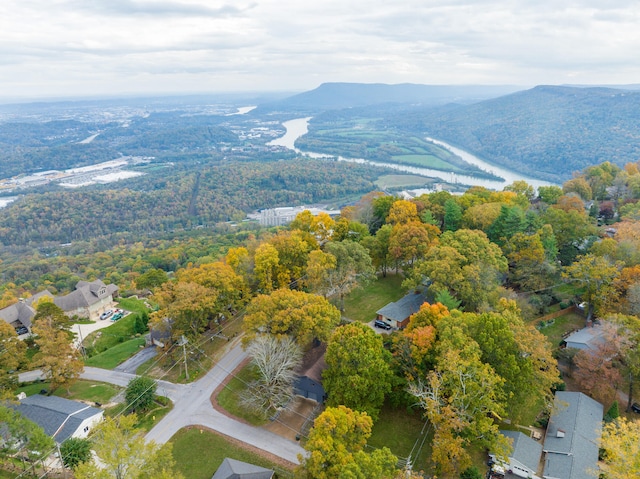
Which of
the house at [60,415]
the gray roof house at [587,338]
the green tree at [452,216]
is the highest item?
the green tree at [452,216]

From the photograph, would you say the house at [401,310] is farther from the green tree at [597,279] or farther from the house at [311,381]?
the green tree at [597,279]

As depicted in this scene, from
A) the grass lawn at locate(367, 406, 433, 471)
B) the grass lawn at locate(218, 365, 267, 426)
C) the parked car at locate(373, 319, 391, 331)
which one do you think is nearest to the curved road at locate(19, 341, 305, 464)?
the grass lawn at locate(218, 365, 267, 426)

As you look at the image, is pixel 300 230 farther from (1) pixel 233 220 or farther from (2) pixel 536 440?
(1) pixel 233 220

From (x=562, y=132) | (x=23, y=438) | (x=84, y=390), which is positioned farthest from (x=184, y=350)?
(x=562, y=132)

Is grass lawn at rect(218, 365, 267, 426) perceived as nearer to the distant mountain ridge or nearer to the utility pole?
the utility pole

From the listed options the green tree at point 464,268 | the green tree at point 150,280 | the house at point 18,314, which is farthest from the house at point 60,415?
the green tree at point 464,268
